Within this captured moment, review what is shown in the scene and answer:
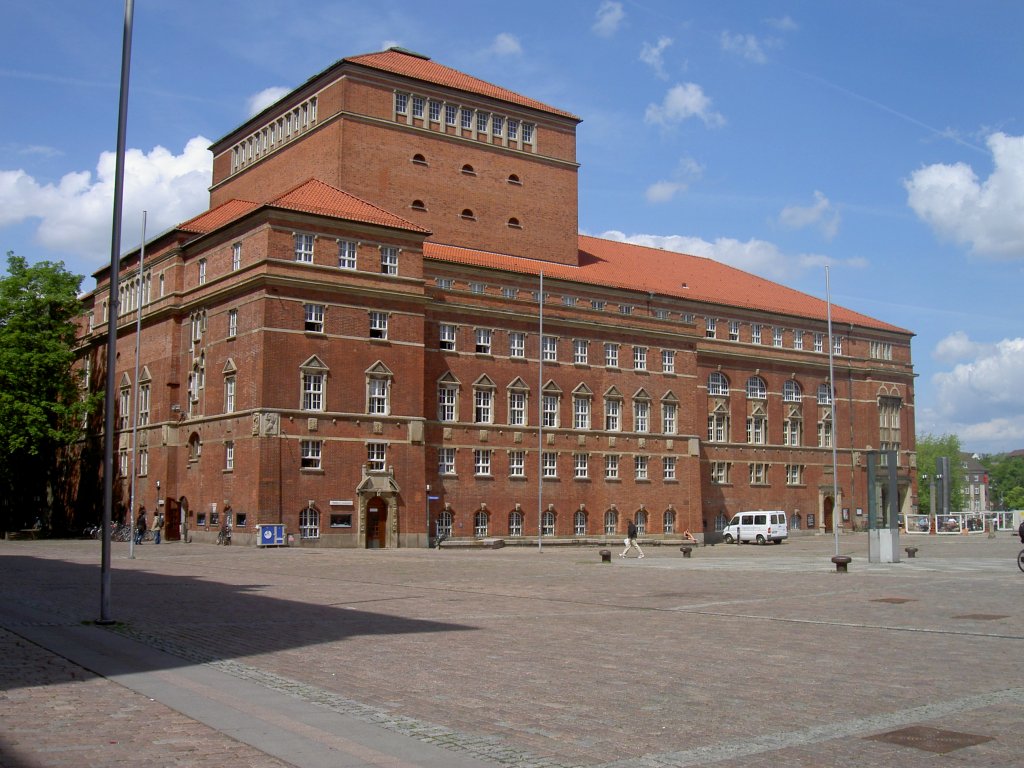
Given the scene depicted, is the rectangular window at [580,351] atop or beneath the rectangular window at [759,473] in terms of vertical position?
atop

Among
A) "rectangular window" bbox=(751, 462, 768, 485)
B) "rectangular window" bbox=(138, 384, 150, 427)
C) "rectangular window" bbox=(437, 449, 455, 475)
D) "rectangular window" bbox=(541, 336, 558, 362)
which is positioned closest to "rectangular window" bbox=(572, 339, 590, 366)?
"rectangular window" bbox=(541, 336, 558, 362)

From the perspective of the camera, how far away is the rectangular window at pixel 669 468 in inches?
2921

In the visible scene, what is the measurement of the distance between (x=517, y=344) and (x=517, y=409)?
4.09m

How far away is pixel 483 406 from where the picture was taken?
65.6 metres

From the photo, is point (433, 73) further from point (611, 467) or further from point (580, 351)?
point (611, 467)

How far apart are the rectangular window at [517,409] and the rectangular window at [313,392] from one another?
47.3ft

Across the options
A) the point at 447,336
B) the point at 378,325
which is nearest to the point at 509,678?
the point at 378,325

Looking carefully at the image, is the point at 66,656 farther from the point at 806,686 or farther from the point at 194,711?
the point at 806,686

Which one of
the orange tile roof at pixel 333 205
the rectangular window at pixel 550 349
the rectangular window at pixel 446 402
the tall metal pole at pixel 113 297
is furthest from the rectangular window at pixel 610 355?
the tall metal pole at pixel 113 297

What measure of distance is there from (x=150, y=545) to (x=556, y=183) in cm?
3635

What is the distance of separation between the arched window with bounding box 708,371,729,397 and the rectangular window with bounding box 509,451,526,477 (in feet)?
69.9

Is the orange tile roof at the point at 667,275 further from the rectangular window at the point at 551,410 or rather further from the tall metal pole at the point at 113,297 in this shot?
the tall metal pole at the point at 113,297

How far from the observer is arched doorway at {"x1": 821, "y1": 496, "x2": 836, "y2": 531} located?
8756cm

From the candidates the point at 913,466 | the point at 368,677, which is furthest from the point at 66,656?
the point at 913,466
